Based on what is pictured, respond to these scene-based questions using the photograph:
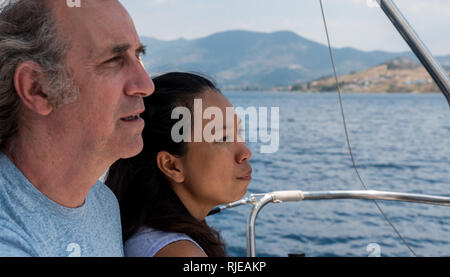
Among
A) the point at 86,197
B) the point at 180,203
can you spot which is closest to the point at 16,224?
the point at 86,197

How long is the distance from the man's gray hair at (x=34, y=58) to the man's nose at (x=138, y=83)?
3.7 inches

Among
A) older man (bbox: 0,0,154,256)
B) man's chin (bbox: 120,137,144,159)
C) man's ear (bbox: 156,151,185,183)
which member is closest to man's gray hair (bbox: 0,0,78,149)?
older man (bbox: 0,0,154,256)

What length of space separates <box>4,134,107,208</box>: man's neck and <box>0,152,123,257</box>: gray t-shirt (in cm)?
1

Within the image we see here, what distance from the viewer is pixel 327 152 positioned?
66.2 ft

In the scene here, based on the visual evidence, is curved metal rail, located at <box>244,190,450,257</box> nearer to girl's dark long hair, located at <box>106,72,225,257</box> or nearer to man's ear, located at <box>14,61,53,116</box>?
girl's dark long hair, located at <box>106,72,225,257</box>

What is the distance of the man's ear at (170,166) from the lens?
111 centimetres

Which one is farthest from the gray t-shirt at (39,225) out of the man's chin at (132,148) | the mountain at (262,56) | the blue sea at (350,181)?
the mountain at (262,56)

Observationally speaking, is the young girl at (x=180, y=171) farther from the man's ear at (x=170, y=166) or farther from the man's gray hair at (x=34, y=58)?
the man's gray hair at (x=34, y=58)

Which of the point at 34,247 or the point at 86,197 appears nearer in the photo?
the point at 34,247

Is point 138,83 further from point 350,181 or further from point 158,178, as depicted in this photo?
point 350,181

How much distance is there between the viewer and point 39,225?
2.45 feet

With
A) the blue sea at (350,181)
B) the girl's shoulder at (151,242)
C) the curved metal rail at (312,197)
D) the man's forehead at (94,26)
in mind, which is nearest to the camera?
the man's forehead at (94,26)
